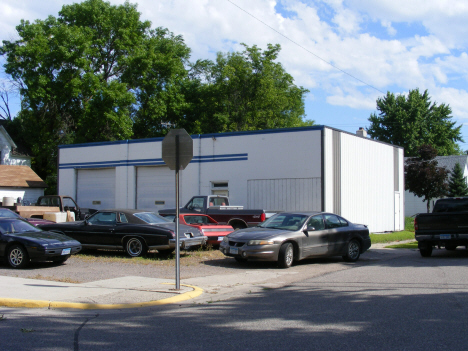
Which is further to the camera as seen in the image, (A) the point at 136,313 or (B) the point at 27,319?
(A) the point at 136,313

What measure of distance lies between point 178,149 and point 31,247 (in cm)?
523

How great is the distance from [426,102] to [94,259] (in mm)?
63026

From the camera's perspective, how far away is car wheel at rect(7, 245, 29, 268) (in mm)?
12109

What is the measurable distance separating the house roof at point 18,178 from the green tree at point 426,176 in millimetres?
28726

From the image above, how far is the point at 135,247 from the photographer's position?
14172 millimetres

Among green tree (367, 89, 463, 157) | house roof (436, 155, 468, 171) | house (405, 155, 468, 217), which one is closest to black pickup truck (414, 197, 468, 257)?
house (405, 155, 468, 217)

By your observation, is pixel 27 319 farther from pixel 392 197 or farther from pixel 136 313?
pixel 392 197

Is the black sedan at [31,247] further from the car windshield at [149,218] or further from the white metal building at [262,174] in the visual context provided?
the white metal building at [262,174]

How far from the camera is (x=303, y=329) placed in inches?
247

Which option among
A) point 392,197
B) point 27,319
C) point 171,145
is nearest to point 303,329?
point 27,319

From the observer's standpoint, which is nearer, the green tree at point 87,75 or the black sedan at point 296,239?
the black sedan at point 296,239

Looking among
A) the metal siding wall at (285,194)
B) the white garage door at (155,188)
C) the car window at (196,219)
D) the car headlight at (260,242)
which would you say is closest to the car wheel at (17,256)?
the car headlight at (260,242)

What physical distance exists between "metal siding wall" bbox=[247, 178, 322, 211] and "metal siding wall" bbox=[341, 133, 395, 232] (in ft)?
5.71

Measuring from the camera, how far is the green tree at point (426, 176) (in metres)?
39.8
